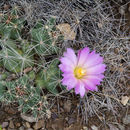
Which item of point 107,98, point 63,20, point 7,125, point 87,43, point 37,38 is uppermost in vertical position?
point 63,20

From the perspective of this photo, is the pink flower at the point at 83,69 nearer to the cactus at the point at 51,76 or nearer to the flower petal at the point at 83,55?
the flower petal at the point at 83,55

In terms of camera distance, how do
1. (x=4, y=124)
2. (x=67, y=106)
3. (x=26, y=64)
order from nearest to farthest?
(x=26, y=64) < (x=4, y=124) < (x=67, y=106)

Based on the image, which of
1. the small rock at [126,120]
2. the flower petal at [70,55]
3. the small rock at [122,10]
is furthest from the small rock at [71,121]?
the small rock at [122,10]

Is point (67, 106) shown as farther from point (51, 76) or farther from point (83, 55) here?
point (83, 55)

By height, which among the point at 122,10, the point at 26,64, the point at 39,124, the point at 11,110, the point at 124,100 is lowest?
the point at 39,124

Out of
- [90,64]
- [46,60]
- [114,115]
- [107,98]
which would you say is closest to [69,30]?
[46,60]

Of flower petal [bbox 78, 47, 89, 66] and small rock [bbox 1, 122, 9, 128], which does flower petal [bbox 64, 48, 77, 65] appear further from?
small rock [bbox 1, 122, 9, 128]

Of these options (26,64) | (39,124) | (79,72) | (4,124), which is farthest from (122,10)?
(4,124)

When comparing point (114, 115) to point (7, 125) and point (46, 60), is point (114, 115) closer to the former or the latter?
point (46, 60)
